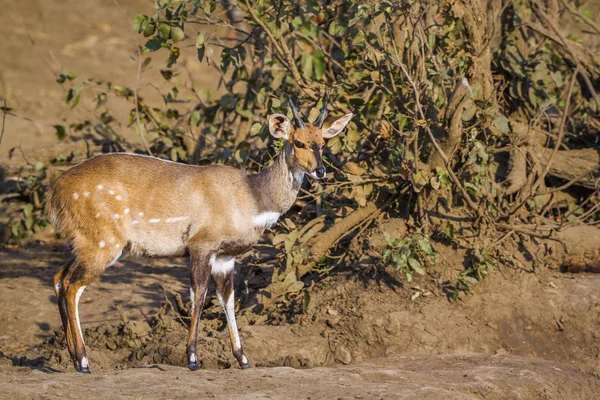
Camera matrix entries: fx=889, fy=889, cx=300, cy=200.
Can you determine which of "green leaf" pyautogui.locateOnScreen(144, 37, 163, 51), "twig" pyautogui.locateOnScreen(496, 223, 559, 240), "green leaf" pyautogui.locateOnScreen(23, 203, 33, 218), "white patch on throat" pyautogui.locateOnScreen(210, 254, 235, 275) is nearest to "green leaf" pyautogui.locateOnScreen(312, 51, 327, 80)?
"white patch on throat" pyautogui.locateOnScreen(210, 254, 235, 275)

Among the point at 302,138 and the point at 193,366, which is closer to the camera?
the point at 193,366

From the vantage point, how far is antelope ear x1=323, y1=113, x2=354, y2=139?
830 centimetres

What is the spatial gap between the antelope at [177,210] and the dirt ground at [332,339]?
2.24ft

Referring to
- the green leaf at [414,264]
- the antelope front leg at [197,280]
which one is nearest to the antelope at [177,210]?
the antelope front leg at [197,280]

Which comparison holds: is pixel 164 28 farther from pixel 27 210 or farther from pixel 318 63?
pixel 27 210

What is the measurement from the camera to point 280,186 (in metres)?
8.10

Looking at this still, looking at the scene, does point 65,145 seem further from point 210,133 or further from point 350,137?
point 350,137

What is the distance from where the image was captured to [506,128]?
29.8 ft

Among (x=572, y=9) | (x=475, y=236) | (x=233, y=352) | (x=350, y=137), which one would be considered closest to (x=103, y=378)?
(x=233, y=352)

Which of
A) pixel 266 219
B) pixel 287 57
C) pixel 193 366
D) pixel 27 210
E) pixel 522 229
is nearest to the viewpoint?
pixel 193 366

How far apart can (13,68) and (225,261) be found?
14.2 metres

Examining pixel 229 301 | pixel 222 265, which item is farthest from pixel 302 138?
pixel 229 301

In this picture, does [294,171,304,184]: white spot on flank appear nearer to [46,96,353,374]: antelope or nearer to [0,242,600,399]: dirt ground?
[46,96,353,374]: antelope

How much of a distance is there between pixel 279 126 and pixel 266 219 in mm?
855
